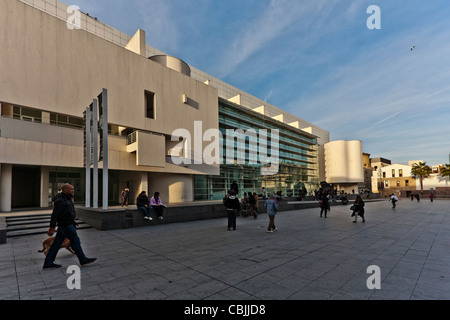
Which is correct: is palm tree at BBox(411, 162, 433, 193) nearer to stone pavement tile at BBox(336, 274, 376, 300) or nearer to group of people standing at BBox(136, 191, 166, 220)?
group of people standing at BBox(136, 191, 166, 220)

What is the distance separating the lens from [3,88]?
572 inches

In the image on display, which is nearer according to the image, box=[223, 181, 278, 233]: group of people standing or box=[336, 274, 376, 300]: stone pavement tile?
box=[336, 274, 376, 300]: stone pavement tile

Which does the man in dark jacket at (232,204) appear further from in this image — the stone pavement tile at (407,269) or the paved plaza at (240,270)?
the stone pavement tile at (407,269)

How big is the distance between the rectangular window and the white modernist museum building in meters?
0.07

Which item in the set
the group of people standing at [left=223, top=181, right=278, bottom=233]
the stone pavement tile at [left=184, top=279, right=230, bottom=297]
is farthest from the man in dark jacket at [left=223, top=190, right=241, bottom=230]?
the stone pavement tile at [left=184, top=279, right=230, bottom=297]

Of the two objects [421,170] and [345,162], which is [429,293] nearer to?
[345,162]

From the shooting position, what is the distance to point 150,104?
81.0 ft

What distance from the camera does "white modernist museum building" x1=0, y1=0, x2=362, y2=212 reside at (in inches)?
598

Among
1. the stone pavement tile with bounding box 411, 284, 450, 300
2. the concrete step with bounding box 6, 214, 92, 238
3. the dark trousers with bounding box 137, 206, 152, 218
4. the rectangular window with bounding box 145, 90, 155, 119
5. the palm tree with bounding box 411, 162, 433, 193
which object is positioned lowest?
the concrete step with bounding box 6, 214, 92, 238

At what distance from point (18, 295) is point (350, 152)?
88.5m

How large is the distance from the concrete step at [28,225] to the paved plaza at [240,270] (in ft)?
5.85

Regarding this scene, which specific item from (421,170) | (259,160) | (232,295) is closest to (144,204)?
(232,295)

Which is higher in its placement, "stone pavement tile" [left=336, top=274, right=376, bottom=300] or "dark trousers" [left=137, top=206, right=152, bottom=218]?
"dark trousers" [left=137, top=206, right=152, bottom=218]
